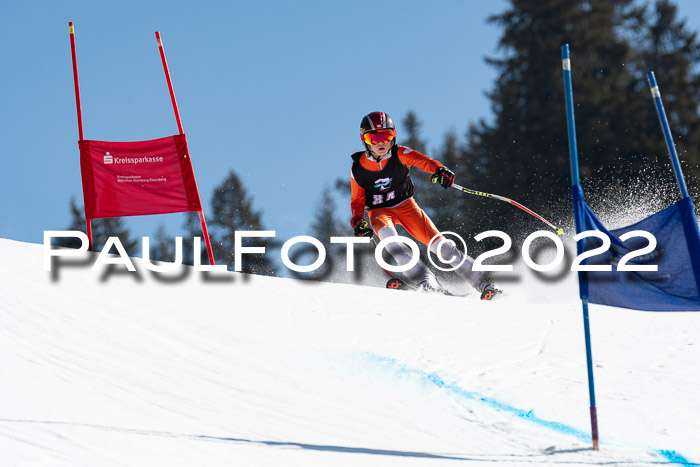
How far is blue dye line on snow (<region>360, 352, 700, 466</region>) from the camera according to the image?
409cm

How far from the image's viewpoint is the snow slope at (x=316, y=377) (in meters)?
3.66

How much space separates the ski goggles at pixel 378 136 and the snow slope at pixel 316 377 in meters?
1.74

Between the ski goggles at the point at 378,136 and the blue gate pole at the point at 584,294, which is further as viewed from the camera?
the ski goggles at the point at 378,136

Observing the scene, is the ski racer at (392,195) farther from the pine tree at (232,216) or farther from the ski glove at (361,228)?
the pine tree at (232,216)

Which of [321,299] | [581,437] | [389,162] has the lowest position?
[581,437]

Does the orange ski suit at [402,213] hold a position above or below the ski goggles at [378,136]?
below

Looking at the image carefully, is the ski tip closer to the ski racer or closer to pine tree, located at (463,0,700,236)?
the ski racer

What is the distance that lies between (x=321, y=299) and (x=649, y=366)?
342 cm

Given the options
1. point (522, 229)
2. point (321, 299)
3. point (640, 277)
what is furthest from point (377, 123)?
point (522, 229)

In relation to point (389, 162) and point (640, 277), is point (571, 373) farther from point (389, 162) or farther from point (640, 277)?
point (389, 162)

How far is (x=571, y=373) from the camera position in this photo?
5492 mm

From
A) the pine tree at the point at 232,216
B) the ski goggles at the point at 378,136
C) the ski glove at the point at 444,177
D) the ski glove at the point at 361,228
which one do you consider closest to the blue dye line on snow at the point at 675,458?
the ski glove at the point at 444,177

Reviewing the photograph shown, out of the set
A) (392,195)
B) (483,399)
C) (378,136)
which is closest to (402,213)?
(392,195)

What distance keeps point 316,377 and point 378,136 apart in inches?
109
